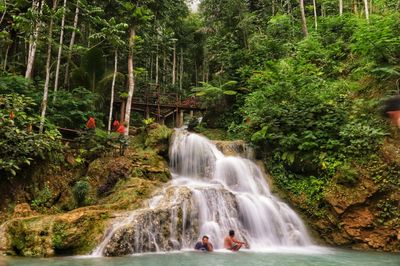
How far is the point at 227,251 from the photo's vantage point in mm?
9289

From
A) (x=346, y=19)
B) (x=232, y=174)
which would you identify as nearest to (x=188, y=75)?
(x=346, y=19)

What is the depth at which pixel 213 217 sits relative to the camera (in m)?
10.4

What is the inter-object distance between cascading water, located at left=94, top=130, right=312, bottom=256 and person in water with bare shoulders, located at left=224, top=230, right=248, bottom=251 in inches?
11.6

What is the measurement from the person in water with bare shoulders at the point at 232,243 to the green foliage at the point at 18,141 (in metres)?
6.29

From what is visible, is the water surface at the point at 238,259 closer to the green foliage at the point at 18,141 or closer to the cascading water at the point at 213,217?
the cascading water at the point at 213,217

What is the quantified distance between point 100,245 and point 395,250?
331 inches

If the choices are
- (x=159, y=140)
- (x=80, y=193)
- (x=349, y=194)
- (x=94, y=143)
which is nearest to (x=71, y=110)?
(x=94, y=143)

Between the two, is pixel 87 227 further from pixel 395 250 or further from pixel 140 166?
pixel 395 250

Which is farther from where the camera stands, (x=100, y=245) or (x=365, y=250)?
(x=365, y=250)

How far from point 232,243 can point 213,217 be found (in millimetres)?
1215

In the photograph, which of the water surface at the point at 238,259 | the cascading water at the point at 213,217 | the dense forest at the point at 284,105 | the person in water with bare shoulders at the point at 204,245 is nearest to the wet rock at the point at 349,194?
the dense forest at the point at 284,105

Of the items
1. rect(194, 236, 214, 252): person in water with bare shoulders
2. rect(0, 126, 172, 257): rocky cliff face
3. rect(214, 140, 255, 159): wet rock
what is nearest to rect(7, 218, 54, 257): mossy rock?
rect(0, 126, 172, 257): rocky cliff face

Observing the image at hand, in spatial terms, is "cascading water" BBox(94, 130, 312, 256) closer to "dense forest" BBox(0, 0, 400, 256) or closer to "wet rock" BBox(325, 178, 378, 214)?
"dense forest" BBox(0, 0, 400, 256)

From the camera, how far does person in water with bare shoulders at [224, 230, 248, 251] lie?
933 cm
